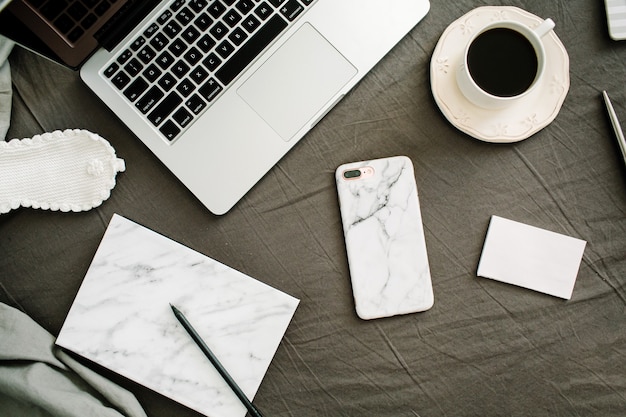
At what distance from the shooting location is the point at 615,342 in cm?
62

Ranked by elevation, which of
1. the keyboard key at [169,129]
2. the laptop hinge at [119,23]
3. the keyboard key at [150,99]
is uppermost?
the laptop hinge at [119,23]

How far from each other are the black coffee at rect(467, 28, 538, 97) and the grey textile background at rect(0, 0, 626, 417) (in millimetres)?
72

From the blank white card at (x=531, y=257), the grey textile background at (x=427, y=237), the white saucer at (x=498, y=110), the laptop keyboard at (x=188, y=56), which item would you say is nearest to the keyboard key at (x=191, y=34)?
the laptop keyboard at (x=188, y=56)

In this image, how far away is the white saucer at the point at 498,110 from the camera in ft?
1.95

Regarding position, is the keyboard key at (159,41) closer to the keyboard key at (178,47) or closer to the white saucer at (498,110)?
the keyboard key at (178,47)

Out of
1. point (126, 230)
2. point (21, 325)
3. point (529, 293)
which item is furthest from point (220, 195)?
point (529, 293)

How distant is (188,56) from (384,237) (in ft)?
0.97

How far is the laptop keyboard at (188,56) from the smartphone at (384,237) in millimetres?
170

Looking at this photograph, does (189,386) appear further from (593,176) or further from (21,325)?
(593,176)

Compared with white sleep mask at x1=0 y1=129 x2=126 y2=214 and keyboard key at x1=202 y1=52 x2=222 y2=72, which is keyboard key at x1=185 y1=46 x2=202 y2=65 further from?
white sleep mask at x1=0 y1=129 x2=126 y2=214

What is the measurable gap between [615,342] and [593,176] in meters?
0.19

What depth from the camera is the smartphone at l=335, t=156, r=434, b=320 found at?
0.60m

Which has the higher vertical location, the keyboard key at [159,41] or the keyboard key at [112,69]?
the keyboard key at [112,69]

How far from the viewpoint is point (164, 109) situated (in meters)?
0.58
